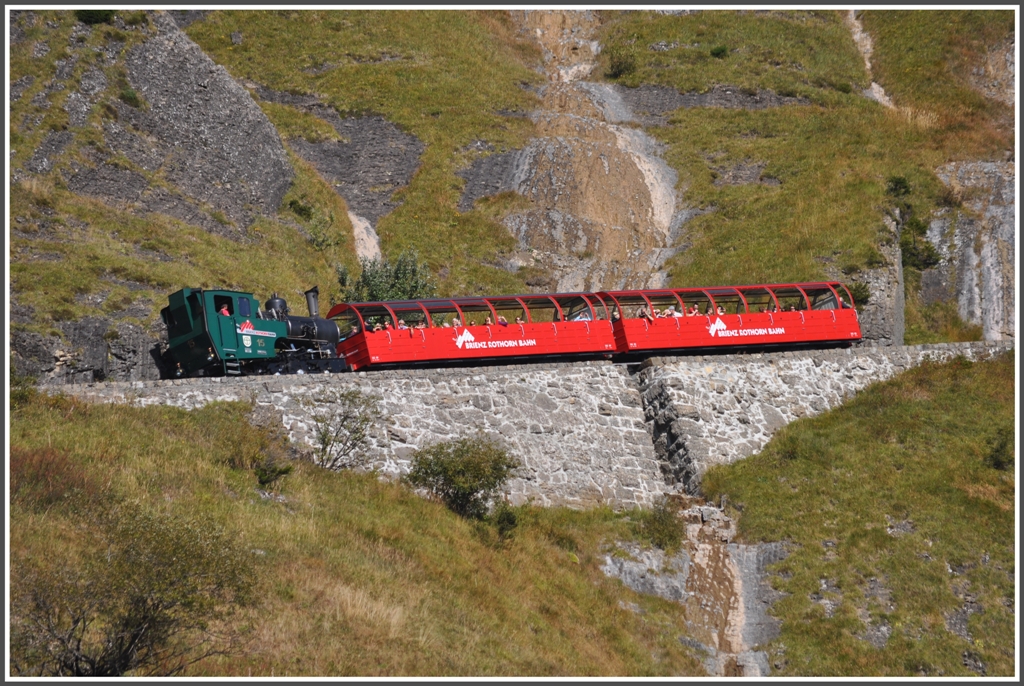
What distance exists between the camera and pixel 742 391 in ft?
108

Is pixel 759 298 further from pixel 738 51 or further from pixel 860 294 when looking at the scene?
pixel 738 51

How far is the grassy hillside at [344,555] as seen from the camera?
662 inches

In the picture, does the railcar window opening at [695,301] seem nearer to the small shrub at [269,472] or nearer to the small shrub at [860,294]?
the small shrub at [860,294]

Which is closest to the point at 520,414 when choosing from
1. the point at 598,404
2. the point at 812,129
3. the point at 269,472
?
the point at 598,404

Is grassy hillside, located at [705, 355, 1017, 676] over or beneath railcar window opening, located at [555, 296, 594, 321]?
beneath

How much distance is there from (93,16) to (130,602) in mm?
47141

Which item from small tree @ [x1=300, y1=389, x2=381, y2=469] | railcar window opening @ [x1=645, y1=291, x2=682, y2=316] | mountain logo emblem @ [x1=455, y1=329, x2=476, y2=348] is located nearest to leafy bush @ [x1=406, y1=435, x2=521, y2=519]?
small tree @ [x1=300, y1=389, x2=381, y2=469]

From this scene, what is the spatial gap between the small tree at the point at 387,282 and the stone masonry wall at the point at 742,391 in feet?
57.3

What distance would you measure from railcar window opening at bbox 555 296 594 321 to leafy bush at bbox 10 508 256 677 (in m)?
20.4

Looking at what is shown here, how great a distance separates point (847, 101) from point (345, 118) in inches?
1445

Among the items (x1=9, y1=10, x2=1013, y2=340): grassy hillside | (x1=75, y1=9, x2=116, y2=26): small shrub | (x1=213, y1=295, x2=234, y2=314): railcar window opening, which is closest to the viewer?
(x1=213, y1=295, x2=234, y2=314): railcar window opening

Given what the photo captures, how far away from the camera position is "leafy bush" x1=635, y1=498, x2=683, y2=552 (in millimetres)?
27172

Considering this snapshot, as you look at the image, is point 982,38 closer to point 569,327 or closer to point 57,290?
point 569,327

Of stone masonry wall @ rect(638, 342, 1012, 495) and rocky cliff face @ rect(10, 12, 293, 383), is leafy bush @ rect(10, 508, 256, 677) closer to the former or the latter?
stone masonry wall @ rect(638, 342, 1012, 495)
